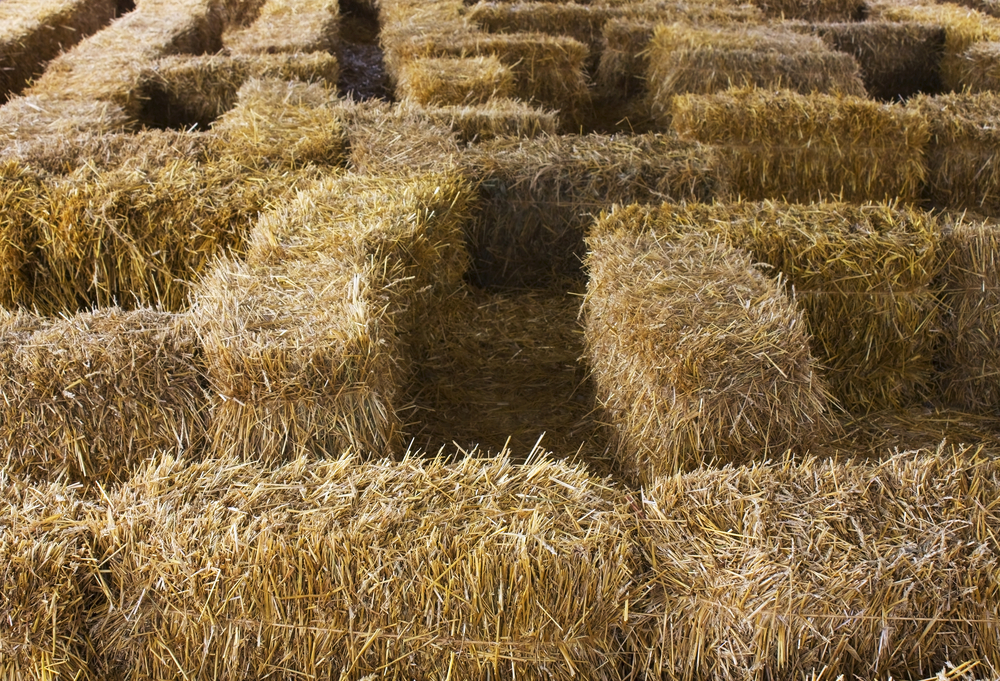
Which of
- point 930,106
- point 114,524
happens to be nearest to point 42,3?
point 114,524

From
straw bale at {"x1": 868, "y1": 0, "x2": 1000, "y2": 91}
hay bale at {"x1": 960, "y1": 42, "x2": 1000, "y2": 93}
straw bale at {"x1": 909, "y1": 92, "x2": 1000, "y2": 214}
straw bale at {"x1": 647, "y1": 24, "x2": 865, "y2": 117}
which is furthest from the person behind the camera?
straw bale at {"x1": 868, "y1": 0, "x2": 1000, "y2": 91}

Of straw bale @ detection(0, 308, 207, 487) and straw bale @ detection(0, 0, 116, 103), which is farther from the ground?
straw bale @ detection(0, 0, 116, 103)

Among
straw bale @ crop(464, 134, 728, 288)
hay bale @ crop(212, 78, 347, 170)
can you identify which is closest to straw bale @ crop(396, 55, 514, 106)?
hay bale @ crop(212, 78, 347, 170)

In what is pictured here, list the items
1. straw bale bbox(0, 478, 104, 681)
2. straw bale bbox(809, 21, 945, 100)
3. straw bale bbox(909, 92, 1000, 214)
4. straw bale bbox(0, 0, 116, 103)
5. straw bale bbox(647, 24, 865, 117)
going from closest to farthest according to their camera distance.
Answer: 1. straw bale bbox(0, 478, 104, 681)
2. straw bale bbox(909, 92, 1000, 214)
3. straw bale bbox(647, 24, 865, 117)
4. straw bale bbox(0, 0, 116, 103)
5. straw bale bbox(809, 21, 945, 100)

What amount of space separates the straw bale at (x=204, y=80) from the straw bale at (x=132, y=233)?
2156 mm

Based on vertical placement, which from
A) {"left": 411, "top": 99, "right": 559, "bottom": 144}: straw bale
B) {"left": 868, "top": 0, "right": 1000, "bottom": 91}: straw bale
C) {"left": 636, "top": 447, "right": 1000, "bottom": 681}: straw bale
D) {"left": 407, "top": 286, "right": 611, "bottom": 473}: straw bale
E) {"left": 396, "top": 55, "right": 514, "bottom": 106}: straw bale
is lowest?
{"left": 407, "top": 286, "right": 611, "bottom": 473}: straw bale

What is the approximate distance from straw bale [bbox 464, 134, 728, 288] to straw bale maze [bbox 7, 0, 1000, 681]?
22 millimetres

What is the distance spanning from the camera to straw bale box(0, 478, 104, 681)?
80.0 inches

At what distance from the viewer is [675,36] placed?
21.8 ft

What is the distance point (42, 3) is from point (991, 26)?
33.2 feet

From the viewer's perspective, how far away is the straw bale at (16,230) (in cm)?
390

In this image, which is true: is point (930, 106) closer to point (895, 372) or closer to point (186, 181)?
point (895, 372)

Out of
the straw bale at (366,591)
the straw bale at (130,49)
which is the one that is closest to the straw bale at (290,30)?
the straw bale at (130,49)

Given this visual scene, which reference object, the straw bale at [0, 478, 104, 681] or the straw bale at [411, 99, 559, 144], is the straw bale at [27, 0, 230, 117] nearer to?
the straw bale at [411, 99, 559, 144]
